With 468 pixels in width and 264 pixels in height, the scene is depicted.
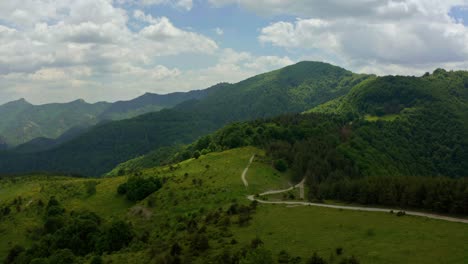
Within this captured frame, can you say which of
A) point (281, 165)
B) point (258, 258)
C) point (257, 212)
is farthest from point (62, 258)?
point (281, 165)

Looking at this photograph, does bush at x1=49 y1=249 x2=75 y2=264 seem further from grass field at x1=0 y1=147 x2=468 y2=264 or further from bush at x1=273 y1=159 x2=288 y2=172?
bush at x1=273 y1=159 x2=288 y2=172

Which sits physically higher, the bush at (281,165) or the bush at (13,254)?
the bush at (281,165)

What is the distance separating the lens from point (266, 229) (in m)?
64.3

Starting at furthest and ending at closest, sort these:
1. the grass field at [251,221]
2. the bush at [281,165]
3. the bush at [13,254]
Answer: the bush at [281,165] → the bush at [13,254] → the grass field at [251,221]

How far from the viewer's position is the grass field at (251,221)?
46938mm

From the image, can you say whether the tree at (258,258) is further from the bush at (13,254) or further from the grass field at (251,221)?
the bush at (13,254)

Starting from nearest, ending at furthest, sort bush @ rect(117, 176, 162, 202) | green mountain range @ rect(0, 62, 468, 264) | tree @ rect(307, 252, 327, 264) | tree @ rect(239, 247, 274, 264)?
tree @ rect(239, 247, 274, 264) → tree @ rect(307, 252, 327, 264) → green mountain range @ rect(0, 62, 468, 264) → bush @ rect(117, 176, 162, 202)

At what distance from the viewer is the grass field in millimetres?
46938

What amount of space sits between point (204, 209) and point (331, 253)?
4753 cm

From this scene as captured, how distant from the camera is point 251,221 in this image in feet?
231

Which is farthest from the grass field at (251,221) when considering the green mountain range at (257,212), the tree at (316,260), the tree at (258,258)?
the tree at (258,258)

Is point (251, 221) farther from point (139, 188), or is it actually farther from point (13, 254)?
point (13, 254)

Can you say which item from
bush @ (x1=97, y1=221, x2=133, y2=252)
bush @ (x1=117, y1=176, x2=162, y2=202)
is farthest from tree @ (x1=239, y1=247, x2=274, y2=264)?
bush @ (x1=117, y1=176, x2=162, y2=202)

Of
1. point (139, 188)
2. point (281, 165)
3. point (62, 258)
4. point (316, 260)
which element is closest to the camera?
point (316, 260)
